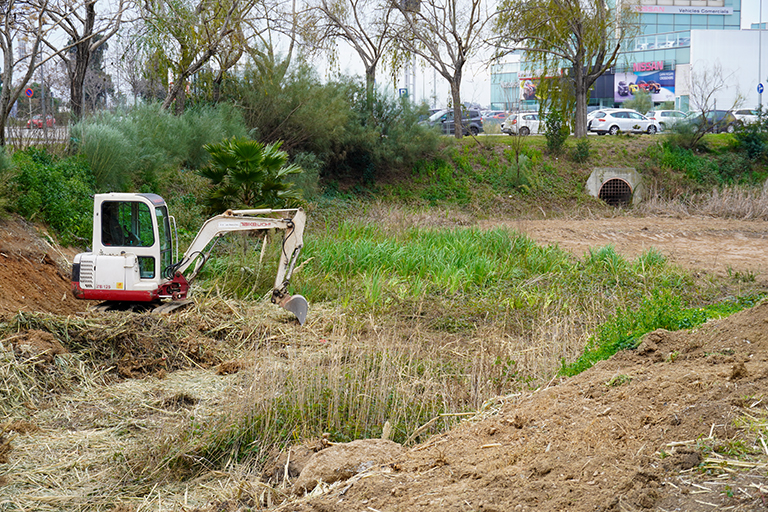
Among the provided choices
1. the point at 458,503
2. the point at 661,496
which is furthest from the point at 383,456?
the point at 661,496

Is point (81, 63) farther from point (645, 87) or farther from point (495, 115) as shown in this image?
point (645, 87)

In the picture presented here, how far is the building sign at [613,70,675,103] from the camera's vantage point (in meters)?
63.2

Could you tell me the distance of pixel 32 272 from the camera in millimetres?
10586

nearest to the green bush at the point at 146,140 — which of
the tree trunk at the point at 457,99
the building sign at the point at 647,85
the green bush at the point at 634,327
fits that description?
the green bush at the point at 634,327

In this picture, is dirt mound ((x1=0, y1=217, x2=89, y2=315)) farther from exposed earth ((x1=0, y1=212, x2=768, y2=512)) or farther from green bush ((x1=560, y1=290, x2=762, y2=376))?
green bush ((x1=560, y1=290, x2=762, y2=376))

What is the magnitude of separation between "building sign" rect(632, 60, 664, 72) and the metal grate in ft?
137

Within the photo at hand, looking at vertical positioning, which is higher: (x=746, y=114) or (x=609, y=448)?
(x=746, y=114)

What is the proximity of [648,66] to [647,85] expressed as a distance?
211cm

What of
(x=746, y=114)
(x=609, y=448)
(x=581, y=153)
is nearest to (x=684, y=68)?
(x=746, y=114)

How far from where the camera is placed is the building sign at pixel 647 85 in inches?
2486

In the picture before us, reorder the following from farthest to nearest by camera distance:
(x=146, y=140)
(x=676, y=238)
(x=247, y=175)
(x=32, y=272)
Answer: (x=676, y=238), (x=146, y=140), (x=247, y=175), (x=32, y=272)

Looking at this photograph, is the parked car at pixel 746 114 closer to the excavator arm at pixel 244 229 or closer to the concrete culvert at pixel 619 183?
the concrete culvert at pixel 619 183

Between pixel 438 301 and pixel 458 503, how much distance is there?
7.47 metres

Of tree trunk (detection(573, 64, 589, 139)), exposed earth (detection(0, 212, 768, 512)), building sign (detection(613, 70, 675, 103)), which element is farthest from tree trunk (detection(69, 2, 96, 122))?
building sign (detection(613, 70, 675, 103))
